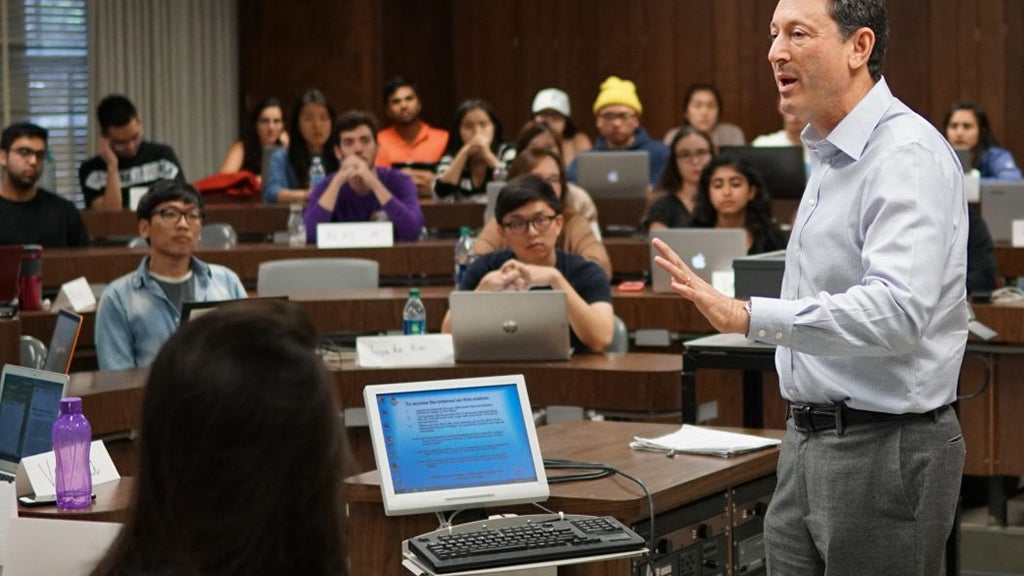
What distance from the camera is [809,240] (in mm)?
2461

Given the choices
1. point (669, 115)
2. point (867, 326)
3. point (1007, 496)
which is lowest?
point (1007, 496)

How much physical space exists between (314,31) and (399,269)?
4689 mm

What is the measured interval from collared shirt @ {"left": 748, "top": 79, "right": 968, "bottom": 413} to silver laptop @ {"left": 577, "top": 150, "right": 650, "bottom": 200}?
18.1 feet

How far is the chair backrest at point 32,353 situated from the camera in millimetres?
4848

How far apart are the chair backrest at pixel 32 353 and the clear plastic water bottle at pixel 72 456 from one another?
1.86 metres

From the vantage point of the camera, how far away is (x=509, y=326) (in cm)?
479

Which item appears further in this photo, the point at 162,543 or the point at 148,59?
the point at 148,59

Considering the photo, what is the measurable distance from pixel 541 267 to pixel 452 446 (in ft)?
6.67

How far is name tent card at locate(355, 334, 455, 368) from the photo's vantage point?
4961mm

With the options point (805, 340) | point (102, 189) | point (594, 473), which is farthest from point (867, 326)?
point (102, 189)

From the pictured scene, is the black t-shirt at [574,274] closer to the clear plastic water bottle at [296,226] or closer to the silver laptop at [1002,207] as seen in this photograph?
the clear plastic water bottle at [296,226]

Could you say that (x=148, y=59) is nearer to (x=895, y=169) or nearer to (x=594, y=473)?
(x=594, y=473)

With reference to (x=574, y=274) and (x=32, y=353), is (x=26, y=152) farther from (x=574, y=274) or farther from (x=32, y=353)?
(x=574, y=274)

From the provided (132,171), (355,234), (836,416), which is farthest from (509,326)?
(132,171)
